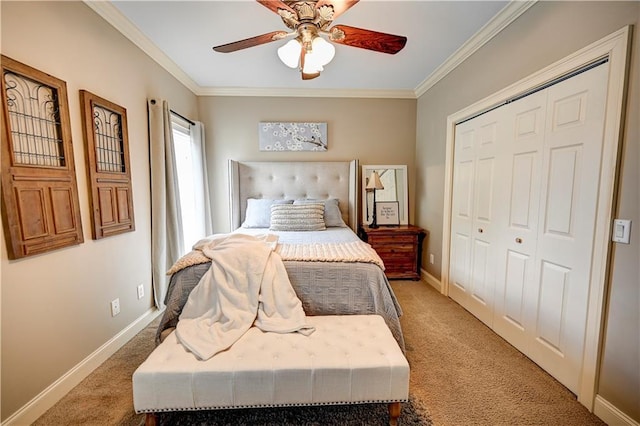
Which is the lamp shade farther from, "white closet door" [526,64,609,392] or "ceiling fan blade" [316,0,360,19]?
"ceiling fan blade" [316,0,360,19]

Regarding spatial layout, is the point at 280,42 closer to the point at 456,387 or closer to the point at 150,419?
the point at 150,419

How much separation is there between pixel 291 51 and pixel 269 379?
185 centimetres

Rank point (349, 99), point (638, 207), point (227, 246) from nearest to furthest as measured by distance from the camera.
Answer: point (638, 207) < point (227, 246) < point (349, 99)

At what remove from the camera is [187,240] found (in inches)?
132

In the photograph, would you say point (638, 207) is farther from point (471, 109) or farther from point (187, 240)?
point (187, 240)

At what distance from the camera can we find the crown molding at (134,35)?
1.89 m

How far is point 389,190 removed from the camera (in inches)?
147

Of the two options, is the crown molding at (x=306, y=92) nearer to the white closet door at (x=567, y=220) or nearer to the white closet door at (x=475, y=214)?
the white closet door at (x=475, y=214)

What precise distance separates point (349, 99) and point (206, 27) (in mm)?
1996

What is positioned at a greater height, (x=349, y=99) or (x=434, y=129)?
(x=349, y=99)

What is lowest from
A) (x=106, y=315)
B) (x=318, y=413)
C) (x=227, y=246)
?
(x=318, y=413)

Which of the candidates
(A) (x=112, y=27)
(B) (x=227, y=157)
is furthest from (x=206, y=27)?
(B) (x=227, y=157)

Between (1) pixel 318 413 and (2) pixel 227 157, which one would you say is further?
(2) pixel 227 157

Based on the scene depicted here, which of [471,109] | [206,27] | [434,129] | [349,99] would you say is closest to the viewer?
[206,27]
